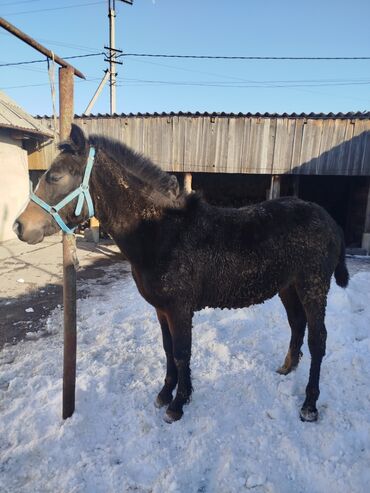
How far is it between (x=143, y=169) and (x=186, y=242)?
2.43ft

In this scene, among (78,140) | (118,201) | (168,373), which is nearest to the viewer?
(78,140)

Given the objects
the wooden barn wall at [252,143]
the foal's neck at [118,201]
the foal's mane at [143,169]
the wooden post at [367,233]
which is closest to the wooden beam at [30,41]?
the foal's mane at [143,169]

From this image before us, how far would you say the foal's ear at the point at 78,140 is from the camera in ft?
7.41

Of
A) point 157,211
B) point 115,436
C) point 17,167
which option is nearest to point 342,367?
point 115,436

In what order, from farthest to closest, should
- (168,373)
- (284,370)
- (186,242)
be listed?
(284,370), (168,373), (186,242)

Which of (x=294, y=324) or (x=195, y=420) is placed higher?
(x=294, y=324)

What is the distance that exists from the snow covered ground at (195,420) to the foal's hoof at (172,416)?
50 mm

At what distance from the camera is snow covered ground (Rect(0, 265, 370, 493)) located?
2.31 m

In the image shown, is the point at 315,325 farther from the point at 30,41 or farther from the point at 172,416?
the point at 30,41

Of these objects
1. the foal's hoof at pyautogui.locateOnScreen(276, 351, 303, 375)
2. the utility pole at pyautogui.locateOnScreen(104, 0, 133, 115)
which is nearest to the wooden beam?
the foal's hoof at pyautogui.locateOnScreen(276, 351, 303, 375)

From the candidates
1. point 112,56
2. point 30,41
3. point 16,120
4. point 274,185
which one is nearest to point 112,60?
point 112,56

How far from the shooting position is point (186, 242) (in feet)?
8.88

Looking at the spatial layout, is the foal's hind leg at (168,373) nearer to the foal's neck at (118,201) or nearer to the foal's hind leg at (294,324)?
the foal's neck at (118,201)

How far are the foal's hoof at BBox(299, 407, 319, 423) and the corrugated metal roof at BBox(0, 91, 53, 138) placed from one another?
39.9 ft
